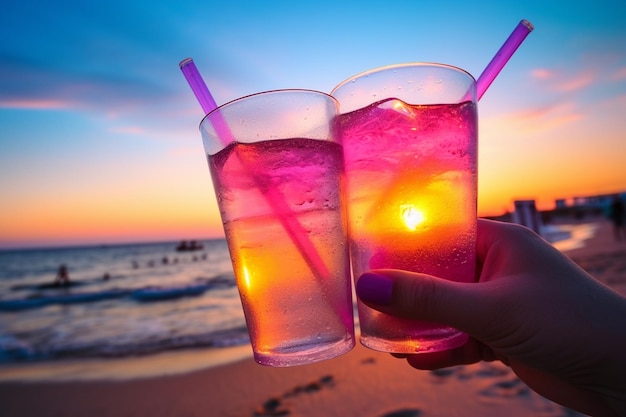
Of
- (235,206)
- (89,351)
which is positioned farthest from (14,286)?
(235,206)

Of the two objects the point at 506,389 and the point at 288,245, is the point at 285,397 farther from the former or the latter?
the point at 288,245

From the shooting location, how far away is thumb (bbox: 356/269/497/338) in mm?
1206

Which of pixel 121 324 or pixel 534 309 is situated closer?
pixel 534 309

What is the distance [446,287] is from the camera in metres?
1.23

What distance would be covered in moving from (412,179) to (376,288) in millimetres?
353

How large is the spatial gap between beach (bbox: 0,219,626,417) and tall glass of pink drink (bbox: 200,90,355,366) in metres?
A: 3.13

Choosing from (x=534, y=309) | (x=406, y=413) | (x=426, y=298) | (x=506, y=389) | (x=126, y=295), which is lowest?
(x=506, y=389)

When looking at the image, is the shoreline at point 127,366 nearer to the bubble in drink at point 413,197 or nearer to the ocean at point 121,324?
the ocean at point 121,324

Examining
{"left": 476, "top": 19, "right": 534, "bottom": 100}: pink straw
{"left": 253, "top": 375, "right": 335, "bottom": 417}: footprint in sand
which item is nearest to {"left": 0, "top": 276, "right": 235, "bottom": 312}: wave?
{"left": 253, "top": 375, "right": 335, "bottom": 417}: footprint in sand

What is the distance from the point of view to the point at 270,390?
488 cm

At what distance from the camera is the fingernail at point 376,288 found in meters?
1.21

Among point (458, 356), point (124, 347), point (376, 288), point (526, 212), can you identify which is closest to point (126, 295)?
point (124, 347)

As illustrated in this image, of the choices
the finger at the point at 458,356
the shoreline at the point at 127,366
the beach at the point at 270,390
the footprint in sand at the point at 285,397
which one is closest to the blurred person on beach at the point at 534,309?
the finger at the point at 458,356

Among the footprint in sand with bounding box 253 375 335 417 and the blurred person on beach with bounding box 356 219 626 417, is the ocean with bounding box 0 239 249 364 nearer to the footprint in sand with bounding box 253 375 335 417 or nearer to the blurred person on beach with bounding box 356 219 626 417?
the footprint in sand with bounding box 253 375 335 417
